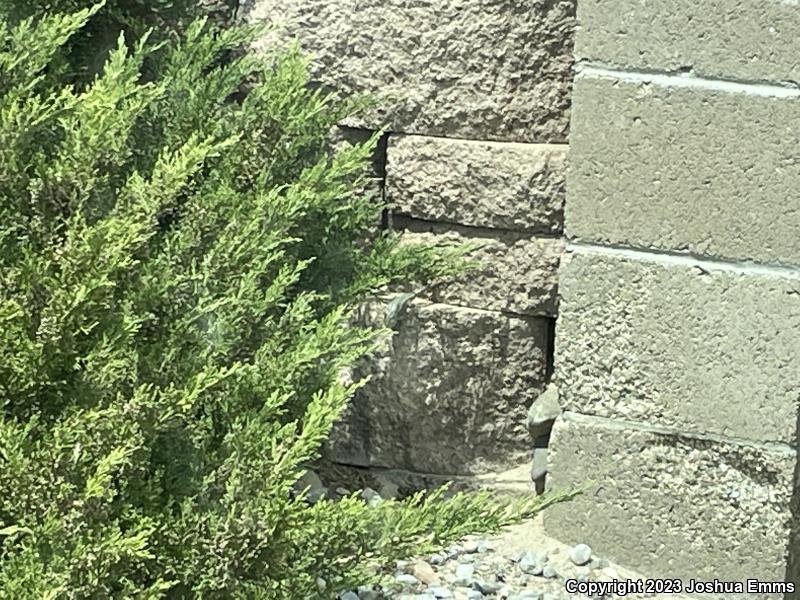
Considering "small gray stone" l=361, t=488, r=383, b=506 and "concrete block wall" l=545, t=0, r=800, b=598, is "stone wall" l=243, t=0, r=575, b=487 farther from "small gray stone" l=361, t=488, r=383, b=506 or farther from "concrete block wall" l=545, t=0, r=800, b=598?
"concrete block wall" l=545, t=0, r=800, b=598

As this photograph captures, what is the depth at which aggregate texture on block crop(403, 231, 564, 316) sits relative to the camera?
11.3ft

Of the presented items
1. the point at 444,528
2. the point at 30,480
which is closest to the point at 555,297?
the point at 444,528

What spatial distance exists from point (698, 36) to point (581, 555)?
114cm

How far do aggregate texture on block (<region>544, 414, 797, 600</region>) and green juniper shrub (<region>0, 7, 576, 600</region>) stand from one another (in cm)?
42

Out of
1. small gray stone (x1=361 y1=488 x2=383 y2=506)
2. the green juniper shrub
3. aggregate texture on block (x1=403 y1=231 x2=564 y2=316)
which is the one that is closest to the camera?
the green juniper shrub

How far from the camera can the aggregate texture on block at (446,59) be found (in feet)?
10.9

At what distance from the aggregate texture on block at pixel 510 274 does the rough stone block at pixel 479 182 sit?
1.5 inches

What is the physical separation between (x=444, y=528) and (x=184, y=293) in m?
0.67

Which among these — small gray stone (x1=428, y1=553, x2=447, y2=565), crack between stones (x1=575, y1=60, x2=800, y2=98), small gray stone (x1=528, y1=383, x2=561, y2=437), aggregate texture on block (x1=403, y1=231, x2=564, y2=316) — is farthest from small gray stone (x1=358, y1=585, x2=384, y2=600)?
crack between stones (x1=575, y1=60, x2=800, y2=98)

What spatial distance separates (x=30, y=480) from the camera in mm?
2615

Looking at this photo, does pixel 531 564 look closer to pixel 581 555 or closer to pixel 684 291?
pixel 581 555

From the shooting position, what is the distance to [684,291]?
3055mm

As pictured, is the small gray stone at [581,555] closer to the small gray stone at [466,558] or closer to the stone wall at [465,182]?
the small gray stone at [466,558]

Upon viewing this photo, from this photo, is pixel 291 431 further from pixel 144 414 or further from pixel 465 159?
pixel 465 159
